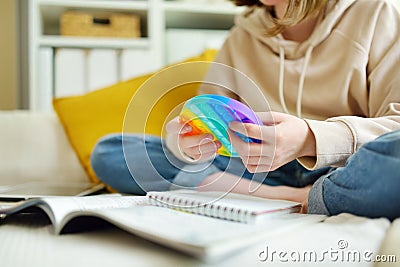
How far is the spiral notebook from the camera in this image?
1.85ft

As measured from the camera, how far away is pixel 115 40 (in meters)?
1.86

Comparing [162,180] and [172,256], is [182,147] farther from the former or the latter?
[172,256]

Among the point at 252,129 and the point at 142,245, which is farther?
the point at 252,129

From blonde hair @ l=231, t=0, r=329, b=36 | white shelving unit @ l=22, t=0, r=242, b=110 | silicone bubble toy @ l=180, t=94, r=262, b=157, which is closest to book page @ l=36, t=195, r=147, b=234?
silicone bubble toy @ l=180, t=94, r=262, b=157

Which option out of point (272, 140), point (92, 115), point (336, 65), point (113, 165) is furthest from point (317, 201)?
point (92, 115)

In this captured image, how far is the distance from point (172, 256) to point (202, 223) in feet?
0.29

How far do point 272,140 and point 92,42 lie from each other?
1.31 metres

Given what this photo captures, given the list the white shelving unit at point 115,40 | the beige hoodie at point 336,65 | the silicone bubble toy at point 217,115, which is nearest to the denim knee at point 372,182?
the silicone bubble toy at point 217,115

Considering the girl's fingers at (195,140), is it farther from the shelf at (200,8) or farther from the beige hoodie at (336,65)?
the shelf at (200,8)

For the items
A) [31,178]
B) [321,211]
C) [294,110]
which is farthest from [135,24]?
[321,211]

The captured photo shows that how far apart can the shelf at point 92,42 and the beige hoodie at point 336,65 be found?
823 mm

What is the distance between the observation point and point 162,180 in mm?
741

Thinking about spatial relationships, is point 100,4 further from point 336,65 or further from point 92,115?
point 336,65

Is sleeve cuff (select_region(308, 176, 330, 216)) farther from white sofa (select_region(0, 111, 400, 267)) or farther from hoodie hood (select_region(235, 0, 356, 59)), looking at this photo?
hoodie hood (select_region(235, 0, 356, 59))
